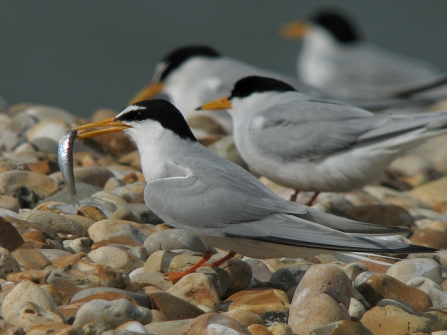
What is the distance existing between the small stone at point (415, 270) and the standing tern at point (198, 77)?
11.5 feet

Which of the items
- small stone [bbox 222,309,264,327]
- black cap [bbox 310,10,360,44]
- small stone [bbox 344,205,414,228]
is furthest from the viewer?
black cap [bbox 310,10,360,44]

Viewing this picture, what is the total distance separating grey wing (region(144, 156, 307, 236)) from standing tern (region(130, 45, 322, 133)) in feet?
11.9

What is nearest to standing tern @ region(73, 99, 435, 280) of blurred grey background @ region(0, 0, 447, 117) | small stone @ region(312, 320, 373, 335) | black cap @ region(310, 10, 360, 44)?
small stone @ region(312, 320, 373, 335)

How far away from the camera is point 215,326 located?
2508 millimetres

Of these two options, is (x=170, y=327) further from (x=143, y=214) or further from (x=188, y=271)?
(x=143, y=214)

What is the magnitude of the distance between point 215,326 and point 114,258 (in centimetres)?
92

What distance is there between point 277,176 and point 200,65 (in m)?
3.58

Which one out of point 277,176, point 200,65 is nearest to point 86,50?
point 200,65

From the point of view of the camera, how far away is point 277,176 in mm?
5062

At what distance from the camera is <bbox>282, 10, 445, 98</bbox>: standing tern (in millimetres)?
11594

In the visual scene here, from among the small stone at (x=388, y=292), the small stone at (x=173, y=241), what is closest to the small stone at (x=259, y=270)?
the small stone at (x=173, y=241)

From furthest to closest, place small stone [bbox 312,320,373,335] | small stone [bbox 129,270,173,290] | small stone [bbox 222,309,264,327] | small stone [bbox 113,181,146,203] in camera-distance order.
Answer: small stone [bbox 113,181,146,203] → small stone [bbox 129,270,173,290] → small stone [bbox 222,309,264,327] → small stone [bbox 312,320,373,335]

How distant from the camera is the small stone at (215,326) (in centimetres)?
249

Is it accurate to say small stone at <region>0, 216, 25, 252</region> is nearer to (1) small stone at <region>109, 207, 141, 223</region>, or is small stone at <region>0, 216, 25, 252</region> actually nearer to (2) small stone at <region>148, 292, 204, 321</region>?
(1) small stone at <region>109, 207, 141, 223</region>
